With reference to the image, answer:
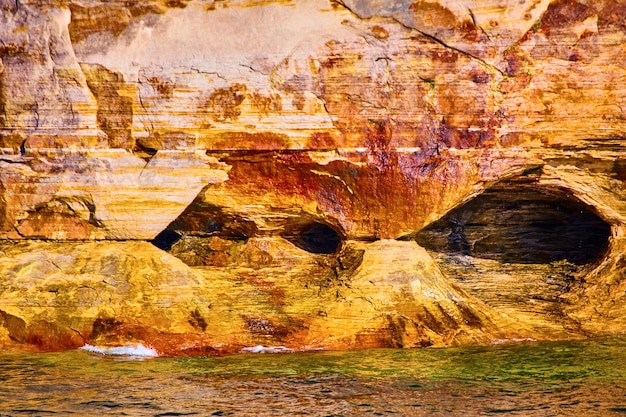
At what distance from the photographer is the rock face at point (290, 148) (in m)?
5.38

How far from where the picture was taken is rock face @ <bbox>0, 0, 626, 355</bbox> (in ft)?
17.6

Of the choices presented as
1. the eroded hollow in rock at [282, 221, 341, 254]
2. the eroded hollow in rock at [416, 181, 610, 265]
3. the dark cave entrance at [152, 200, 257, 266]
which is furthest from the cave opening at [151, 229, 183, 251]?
the eroded hollow in rock at [416, 181, 610, 265]

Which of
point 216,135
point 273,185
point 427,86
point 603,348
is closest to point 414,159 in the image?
point 427,86

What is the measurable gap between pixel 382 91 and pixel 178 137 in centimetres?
142

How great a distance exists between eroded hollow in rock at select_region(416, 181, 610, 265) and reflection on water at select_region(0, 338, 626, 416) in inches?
48.8

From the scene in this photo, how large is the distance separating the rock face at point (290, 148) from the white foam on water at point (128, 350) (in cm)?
8

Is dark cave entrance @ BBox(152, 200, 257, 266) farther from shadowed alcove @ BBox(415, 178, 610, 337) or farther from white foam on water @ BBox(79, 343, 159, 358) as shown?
shadowed alcove @ BBox(415, 178, 610, 337)

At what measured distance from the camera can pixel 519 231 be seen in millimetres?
6648

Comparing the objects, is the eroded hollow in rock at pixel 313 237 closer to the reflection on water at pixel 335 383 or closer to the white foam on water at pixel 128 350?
the reflection on water at pixel 335 383

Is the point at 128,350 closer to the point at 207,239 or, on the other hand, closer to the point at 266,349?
the point at 266,349

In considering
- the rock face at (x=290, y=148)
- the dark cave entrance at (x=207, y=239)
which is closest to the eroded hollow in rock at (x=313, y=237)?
the dark cave entrance at (x=207, y=239)

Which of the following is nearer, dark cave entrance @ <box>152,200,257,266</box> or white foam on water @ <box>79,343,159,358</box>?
white foam on water @ <box>79,343,159,358</box>

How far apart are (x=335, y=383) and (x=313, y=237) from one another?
228 centimetres

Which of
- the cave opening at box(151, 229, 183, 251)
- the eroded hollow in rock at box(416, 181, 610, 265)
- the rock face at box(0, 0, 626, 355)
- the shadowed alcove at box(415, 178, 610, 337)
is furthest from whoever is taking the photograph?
the cave opening at box(151, 229, 183, 251)
